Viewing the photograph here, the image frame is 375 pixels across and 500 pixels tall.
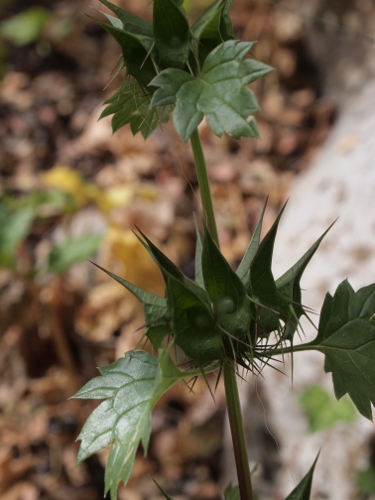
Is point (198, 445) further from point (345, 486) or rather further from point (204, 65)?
point (204, 65)

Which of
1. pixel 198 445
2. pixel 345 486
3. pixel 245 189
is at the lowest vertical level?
pixel 345 486

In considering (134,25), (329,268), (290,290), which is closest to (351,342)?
(290,290)

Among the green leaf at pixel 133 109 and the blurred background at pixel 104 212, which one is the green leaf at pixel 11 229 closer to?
the blurred background at pixel 104 212

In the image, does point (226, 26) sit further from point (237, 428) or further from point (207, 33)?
point (237, 428)

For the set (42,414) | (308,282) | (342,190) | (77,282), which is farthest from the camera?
(77,282)

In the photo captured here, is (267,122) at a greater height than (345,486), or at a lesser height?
greater

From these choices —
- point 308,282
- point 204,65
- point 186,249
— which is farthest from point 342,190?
point 204,65

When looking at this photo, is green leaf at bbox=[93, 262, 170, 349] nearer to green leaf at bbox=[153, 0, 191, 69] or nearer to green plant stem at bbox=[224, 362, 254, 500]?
green plant stem at bbox=[224, 362, 254, 500]
